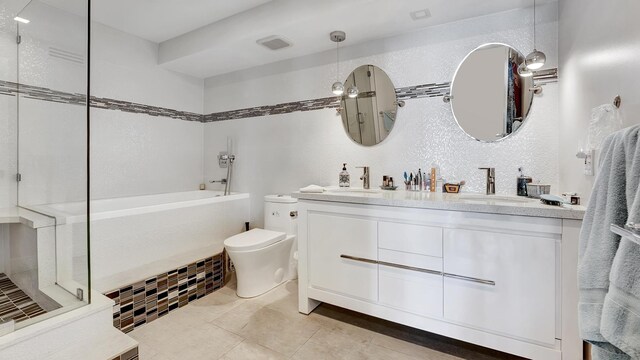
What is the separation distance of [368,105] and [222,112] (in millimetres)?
1889

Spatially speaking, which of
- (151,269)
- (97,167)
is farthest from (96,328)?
(97,167)

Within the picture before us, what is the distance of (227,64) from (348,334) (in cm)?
287

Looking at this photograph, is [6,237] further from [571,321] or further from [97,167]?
[571,321]

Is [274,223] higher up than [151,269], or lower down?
higher up

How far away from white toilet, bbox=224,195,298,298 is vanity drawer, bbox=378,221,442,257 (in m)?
0.96

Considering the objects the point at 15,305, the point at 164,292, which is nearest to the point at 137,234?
the point at 164,292

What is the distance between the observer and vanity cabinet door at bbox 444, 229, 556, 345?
1359 mm

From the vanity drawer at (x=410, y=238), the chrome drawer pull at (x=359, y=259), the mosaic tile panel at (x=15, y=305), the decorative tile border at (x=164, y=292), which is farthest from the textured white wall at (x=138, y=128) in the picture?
the vanity drawer at (x=410, y=238)

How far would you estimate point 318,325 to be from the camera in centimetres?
193

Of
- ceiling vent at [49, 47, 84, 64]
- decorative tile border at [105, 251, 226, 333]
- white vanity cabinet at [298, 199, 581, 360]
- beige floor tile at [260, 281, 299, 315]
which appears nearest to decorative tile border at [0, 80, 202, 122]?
ceiling vent at [49, 47, 84, 64]

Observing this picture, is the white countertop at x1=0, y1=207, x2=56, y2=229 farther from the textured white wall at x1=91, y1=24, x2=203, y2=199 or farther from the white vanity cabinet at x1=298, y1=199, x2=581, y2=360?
the white vanity cabinet at x1=298, y1=199, x2=581, y2=360

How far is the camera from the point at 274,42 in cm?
253

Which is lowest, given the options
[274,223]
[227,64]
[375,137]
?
[274,223]

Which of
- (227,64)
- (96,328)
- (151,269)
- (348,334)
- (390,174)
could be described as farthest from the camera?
(227,64)
